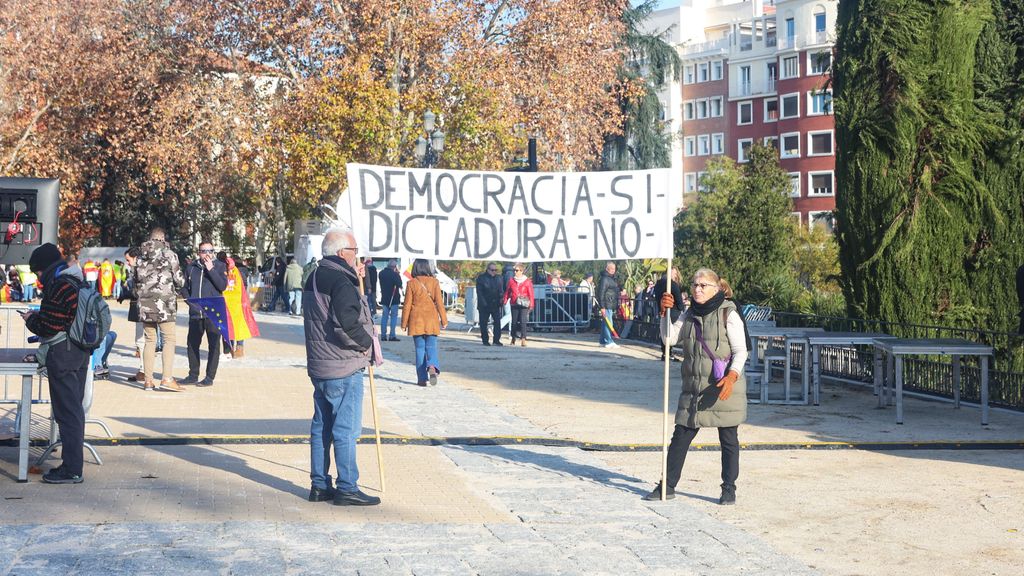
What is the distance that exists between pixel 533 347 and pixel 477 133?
1448 centimetres

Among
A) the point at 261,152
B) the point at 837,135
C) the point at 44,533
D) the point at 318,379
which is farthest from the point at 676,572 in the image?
the point at 261,152

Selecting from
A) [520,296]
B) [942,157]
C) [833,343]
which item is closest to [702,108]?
[520,296]

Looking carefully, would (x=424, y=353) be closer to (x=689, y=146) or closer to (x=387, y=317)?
(x=387, y=317)

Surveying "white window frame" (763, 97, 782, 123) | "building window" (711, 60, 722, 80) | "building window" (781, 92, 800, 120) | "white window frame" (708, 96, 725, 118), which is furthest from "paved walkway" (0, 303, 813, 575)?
"building window" (711, 60, 722, 80)

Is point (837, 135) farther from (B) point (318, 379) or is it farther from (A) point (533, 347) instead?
(B) point (318, 379)

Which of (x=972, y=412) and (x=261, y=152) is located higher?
(x=261, y=152)

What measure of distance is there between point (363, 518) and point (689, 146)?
91402 mm

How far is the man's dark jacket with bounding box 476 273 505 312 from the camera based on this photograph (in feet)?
82.6

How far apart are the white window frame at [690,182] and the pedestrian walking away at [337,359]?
89.8 meters

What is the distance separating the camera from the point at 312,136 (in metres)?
41.1

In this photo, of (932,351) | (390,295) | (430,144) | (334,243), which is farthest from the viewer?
(430,144)

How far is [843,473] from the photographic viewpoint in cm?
1060

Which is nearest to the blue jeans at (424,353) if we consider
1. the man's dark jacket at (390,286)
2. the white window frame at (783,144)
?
the man's dark jacket at (390,286)

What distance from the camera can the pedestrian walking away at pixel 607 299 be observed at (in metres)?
24.7
